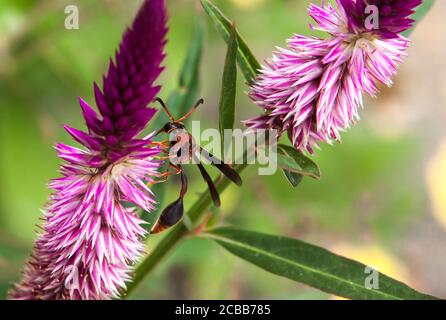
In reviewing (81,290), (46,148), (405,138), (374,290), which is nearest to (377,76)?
(374,290)

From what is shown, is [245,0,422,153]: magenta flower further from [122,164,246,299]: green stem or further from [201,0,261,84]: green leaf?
[122,164,246,299]: green stem

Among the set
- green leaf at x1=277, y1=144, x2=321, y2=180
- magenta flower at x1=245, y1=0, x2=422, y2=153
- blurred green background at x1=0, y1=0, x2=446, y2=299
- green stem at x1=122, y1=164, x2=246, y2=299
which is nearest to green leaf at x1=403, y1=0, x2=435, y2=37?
magenta flower at x1=245, y1=0, x2=422, y2=153

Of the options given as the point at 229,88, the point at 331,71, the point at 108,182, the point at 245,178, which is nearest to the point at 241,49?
the point at 229,88

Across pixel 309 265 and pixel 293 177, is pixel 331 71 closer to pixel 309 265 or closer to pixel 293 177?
pixel 293 177

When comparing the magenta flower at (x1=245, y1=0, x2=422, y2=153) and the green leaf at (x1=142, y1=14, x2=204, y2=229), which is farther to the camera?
the green leaf at (x1=142, y1=14, x2=204, y2=229)

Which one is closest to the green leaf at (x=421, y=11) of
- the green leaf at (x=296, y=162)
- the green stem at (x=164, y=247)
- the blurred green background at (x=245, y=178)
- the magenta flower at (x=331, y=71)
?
the magenta flower at (x=331, y=71)
